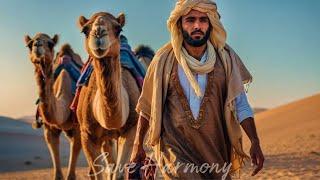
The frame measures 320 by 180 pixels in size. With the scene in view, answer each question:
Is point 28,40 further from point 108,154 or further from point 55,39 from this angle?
point 108,154

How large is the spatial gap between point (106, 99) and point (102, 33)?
78cm

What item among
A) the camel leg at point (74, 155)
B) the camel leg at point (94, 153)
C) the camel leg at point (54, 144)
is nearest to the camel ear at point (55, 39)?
the camel leg at point (74, 155)

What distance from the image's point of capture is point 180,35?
4.00 meters

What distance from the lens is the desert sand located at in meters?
13.4

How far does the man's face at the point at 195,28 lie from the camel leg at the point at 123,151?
2.68 metres

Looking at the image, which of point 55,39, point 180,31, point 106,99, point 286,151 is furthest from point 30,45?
point 286,151

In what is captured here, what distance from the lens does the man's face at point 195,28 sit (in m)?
3.86

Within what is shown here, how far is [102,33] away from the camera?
5.87 meters

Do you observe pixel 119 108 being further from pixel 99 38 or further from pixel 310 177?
pixel 310 177

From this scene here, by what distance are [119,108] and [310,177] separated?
22.1 ft

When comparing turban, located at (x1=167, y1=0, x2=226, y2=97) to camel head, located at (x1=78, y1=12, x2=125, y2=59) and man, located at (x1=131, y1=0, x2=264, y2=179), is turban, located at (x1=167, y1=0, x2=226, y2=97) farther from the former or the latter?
camel head, located at (x1=78, y1=12, x2=125, y2=59)

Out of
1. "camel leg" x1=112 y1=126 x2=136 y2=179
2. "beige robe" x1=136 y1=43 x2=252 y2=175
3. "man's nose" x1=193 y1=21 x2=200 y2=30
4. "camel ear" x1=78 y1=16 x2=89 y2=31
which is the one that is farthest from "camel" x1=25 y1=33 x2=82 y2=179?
"man's nose" x1=193 y1=21 x2=200 y2=30

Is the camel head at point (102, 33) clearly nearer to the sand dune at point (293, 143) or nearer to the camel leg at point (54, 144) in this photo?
the camel leg at point (54, 144)

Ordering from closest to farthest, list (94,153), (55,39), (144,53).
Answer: (94,153) → (55,39) → (144,53)
